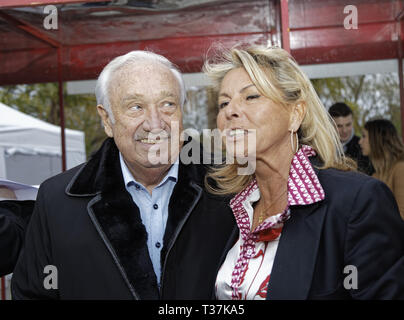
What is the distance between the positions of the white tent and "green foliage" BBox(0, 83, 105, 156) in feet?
0.36

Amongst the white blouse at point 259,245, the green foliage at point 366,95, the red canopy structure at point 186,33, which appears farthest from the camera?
the green foliage at point 366,95

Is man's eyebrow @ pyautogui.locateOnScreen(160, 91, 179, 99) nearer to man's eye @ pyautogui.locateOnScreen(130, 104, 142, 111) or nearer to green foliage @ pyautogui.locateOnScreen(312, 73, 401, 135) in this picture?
man's eye @ pyautogui.locateOnScreen(130, 104, 142, 111)

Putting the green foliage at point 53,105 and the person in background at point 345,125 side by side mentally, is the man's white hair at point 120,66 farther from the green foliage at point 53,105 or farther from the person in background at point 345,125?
the person in background at point 345,125

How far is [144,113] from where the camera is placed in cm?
199

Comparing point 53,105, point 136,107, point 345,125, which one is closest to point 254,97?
point 136,107

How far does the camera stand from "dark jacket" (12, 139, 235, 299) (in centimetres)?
179

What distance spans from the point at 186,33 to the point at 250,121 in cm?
248

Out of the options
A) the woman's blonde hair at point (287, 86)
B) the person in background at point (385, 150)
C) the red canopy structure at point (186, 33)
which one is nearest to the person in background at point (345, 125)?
the person in background at point (385, 150)

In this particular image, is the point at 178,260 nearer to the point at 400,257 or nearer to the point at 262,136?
the point at 262,136

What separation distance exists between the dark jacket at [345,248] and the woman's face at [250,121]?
313 mm

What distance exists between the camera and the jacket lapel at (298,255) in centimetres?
151

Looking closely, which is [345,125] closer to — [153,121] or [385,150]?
[385,150]

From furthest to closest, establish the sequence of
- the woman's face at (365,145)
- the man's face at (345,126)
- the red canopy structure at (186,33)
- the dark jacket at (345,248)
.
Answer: the man's face at (345,126) → the woman's face at (365,145) → the red canopy structure at (186,33) → the dark jacket at (345,248)

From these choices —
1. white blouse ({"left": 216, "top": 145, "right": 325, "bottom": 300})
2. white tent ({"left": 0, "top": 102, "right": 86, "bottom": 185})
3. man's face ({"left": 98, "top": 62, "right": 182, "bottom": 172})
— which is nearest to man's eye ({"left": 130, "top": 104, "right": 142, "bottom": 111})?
man's face ({"left": 98, "top": 62, "right": 182, "bottom": 172})
